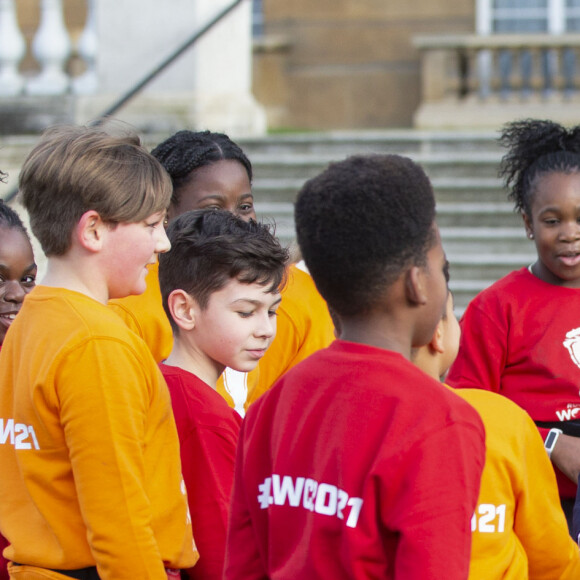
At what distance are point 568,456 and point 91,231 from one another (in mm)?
1585

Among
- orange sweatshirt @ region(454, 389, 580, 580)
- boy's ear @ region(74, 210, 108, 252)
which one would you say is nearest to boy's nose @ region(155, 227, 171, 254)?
boy's ear @ region(74, 210, 108, 252)

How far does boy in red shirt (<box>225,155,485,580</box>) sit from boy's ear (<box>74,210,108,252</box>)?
25.1 inches

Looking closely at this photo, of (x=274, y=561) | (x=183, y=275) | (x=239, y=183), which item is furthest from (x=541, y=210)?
(x=274, y=561)

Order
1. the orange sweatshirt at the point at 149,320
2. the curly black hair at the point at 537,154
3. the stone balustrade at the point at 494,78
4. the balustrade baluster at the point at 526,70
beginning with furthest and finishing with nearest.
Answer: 1. the balustrade baluster at the point at 526,70
2. the stone balustrade at the point at 494,78
3. the curly black hair at the point at 537,154
4. the orange sweatshirt at the point at 149,320

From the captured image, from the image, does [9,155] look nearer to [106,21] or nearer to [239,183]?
[106,21]

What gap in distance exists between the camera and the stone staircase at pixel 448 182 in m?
7.63

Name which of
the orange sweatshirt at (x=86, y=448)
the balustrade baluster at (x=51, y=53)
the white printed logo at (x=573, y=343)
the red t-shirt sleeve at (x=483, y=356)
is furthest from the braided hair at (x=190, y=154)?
the balustrade baluster at (x=51, y=53)

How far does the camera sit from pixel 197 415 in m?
2.48

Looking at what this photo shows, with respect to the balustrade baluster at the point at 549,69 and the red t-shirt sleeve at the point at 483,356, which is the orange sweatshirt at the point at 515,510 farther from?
the balustrade baluster at the point at 549,69

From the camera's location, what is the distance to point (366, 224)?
179 cm

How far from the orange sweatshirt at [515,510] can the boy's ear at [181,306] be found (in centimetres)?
81

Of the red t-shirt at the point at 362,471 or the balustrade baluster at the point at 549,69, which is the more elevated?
the balustrade baluster at the point at 549,69

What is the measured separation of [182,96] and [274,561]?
24.9 feet

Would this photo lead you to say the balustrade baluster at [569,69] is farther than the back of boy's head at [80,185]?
Yes
